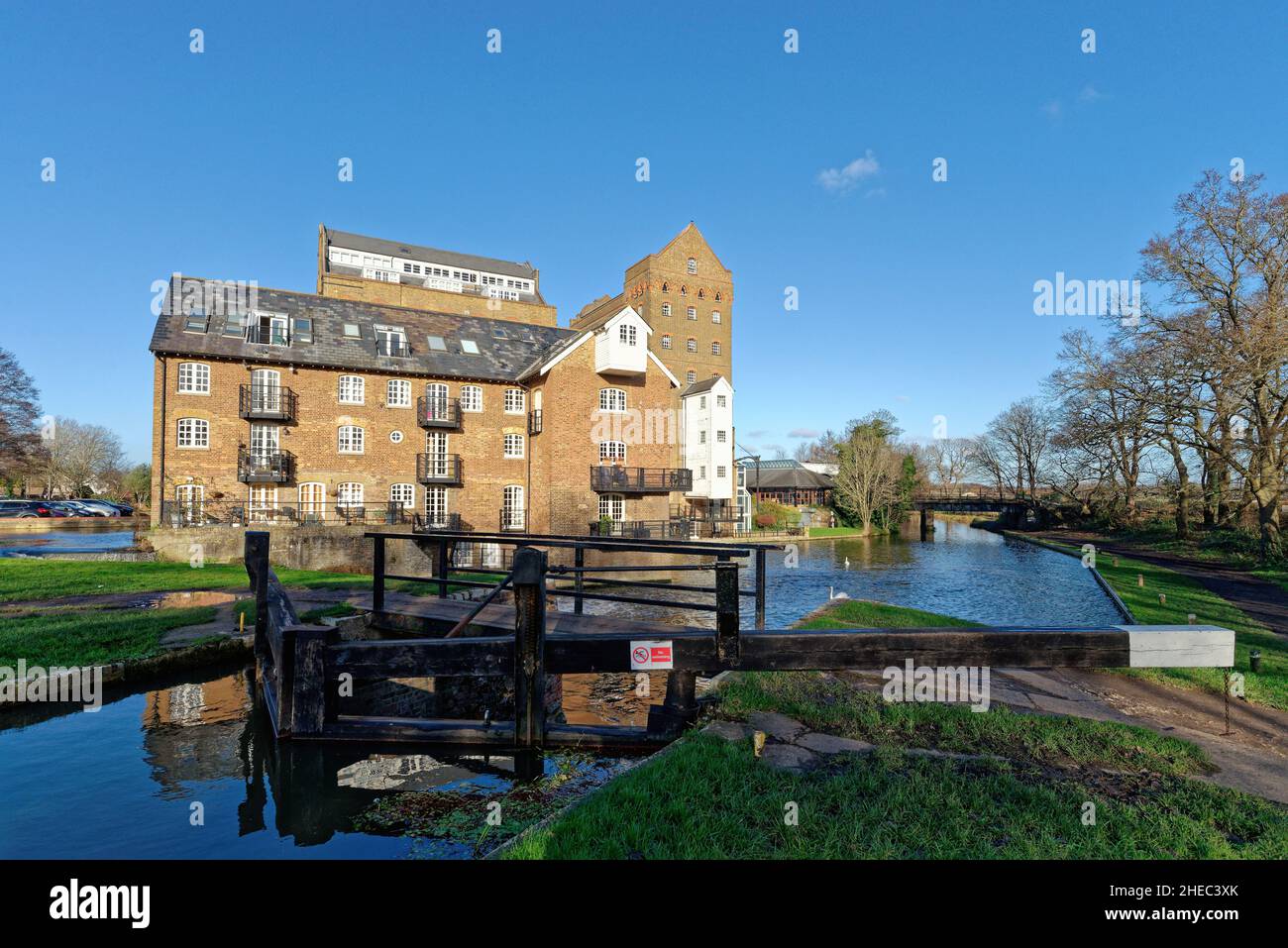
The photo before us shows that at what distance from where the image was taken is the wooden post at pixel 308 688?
5662 mm

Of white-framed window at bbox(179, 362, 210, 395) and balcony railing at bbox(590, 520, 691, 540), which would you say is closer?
white-framed window at bbox(179, 362, 210, 395)

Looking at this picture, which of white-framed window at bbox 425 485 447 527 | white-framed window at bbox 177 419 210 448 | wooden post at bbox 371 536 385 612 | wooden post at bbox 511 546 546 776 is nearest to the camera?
wooden post at bbox 511 546 546 776

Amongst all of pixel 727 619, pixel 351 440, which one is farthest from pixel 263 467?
pixel 727 619

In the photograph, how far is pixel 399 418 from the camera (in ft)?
95.6

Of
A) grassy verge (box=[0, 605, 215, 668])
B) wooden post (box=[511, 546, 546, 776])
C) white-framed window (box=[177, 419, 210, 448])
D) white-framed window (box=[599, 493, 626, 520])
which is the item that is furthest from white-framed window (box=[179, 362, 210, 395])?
wooden post (box=[511, 546, 546, 776])

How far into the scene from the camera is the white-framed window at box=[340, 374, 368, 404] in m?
28.1

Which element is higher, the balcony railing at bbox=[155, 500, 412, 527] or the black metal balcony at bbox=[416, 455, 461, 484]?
the black metal balcony at bbox=[416, 455, 461, 484]

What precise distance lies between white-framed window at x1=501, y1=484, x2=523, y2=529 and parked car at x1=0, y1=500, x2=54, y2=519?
3122 cm

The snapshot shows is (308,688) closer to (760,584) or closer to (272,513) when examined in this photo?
(760,584)

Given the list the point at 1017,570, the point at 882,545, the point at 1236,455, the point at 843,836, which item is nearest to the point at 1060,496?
the point at 882,545

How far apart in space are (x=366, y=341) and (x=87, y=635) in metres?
23.3

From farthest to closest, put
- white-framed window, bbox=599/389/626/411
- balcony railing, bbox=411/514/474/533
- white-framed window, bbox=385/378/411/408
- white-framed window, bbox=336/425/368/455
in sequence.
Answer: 1. white-framed window, bbox=599/389/626/411
2. white-framed window, bbox=385/378/411/408
3. balcony railing, bbox=411/514/474/533
4. white-framed window, bbox=336/425/368/455

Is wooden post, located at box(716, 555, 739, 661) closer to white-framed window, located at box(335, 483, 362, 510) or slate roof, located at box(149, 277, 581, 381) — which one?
Result: white-framed window, located at box(335, 483, 362, 510)

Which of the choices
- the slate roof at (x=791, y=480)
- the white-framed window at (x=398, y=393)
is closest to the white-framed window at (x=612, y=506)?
the white-framed window at (x=398, y=393)
